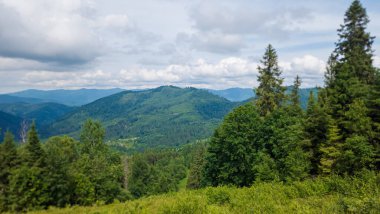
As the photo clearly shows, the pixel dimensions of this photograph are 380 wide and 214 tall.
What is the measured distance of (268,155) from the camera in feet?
108

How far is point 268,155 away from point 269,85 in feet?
34.3

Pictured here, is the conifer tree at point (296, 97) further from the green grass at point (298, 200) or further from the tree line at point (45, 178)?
the tree line at point (45, 178)

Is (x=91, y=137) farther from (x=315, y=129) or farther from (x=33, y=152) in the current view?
(x=315, y=129)

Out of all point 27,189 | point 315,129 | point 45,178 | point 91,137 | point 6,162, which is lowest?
point 27,189

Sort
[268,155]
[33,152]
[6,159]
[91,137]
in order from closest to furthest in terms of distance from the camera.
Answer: [268,155] → [33,152] → [6,159] → [91,137]

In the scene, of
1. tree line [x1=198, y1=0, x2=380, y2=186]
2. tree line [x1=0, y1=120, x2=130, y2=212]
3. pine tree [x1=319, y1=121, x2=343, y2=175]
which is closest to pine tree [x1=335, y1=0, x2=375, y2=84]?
tree line [x1=198, y1=0, x2=380, y2=186]

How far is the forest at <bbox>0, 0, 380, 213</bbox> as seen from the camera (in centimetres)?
1759

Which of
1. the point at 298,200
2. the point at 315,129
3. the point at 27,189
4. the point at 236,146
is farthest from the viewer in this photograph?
the point at 27,189

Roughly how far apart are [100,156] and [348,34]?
40.7m

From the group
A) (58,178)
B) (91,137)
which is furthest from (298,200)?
(91,137)

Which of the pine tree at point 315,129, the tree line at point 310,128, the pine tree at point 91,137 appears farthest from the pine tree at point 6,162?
the pine tree at point 315,129

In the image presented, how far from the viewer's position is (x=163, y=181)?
8919cm

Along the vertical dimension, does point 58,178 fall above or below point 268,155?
below

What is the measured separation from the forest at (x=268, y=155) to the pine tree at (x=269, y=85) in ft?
0.45
